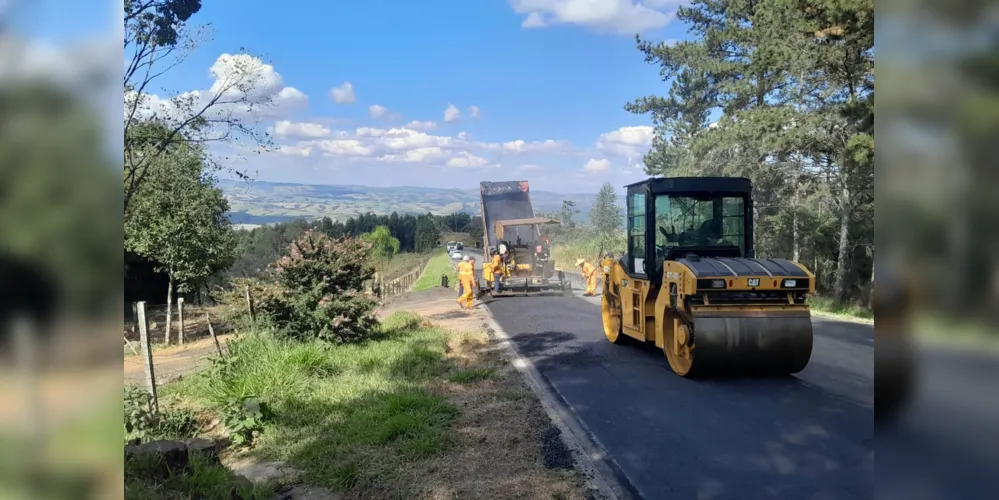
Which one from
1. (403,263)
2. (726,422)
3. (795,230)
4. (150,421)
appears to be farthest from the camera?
(403,263)

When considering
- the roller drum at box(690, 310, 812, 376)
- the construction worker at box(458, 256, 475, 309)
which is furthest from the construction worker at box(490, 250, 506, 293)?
the roller drum at box(690, 310, 812, 376)

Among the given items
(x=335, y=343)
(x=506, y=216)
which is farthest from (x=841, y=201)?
(x=335, y=343)

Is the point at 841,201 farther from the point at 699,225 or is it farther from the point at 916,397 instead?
the point at 916,397

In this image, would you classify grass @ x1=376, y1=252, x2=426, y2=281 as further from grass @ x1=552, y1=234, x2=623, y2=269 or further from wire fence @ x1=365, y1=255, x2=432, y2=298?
grass @ x1=552, y1=234, x2=623, y2=269

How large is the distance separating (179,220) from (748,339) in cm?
1482

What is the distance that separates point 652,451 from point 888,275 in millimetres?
4867

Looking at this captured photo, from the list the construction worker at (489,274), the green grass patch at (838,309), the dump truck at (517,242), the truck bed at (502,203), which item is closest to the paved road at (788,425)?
the green grass patch at (838,309)

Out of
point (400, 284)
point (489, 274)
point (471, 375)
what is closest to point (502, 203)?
point (489, 274)

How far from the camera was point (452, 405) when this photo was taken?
7.05 m

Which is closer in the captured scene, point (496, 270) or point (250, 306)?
point (250, 306)

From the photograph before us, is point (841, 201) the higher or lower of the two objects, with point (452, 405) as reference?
higher

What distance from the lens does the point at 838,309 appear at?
17797 millimetres

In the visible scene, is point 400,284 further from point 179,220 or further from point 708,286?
point 708,286

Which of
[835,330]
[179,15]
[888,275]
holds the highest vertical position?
[179,15]
